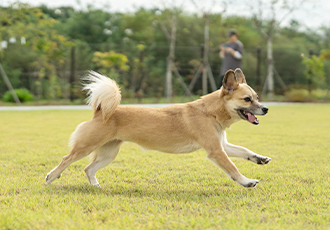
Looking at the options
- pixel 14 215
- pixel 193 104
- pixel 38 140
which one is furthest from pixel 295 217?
pixel 38 140

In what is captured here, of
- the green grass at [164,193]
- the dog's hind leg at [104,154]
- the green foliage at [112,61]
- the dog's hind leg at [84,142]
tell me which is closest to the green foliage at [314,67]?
the green foliage at [112,61]

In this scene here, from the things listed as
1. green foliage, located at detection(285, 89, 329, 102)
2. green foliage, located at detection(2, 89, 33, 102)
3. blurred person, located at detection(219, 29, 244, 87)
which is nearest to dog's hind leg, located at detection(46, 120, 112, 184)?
blurred person, located at detection(219, 29, 244, 87)

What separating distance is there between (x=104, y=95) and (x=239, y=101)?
1412mm

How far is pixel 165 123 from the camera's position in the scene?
3.84m

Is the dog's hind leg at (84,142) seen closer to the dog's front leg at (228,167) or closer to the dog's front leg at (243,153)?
the dog's front leg at (228,167)

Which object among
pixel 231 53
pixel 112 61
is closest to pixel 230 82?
pixel 231 53

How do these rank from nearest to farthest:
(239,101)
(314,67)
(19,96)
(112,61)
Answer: (239,101)
(19,96)
(112,61)
(314,67)

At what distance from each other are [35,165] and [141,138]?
1705 millimetres

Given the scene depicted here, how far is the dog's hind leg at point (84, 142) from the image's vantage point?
368 centimetres

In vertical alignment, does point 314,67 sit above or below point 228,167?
below

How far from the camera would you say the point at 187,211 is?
283 centimetres

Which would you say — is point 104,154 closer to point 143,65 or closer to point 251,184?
point 251,184

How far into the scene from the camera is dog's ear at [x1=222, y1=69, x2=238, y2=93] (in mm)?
3787

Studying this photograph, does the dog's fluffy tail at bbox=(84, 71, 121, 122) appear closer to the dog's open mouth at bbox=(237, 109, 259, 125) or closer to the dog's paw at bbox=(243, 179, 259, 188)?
the dog's open mouth at bbox=(237, 109, 259, 125)
